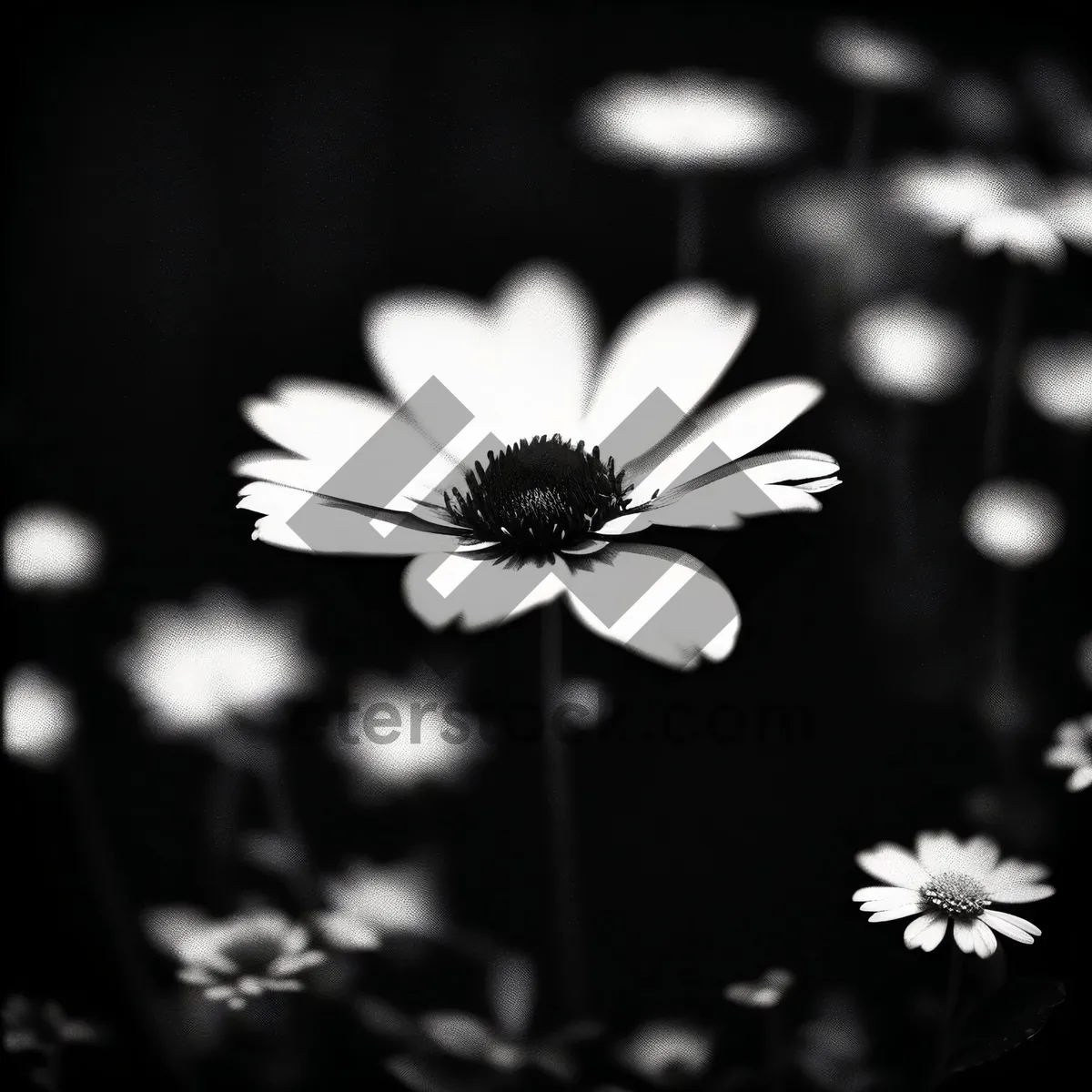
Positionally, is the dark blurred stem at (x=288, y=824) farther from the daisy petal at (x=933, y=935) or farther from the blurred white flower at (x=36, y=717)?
the daisy petal at (x=933, y=935)

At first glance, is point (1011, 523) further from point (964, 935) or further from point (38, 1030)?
point (38, 1030)

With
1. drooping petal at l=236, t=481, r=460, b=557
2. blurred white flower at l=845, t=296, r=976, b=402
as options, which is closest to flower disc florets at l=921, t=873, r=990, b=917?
Answer: drooping petal at l=236, t=481, r=460, b=557

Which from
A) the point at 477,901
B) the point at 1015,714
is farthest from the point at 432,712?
the point at 1015,714

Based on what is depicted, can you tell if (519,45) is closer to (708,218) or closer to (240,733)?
(708,218)

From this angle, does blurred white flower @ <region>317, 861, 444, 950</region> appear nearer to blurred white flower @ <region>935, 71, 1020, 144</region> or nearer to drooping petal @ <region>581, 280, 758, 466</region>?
drooping petal @ <region>581, 280, 758, 466</region>

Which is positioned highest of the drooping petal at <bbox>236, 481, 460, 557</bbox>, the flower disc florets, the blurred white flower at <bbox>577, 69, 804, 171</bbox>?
the blurred white flower at <bbox>577, 69, 804, 171</bbox>

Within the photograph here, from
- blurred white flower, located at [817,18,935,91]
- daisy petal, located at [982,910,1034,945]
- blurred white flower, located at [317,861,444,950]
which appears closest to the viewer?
daisy petal, located at [982,910,1034,945]

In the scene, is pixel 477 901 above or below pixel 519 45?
below
